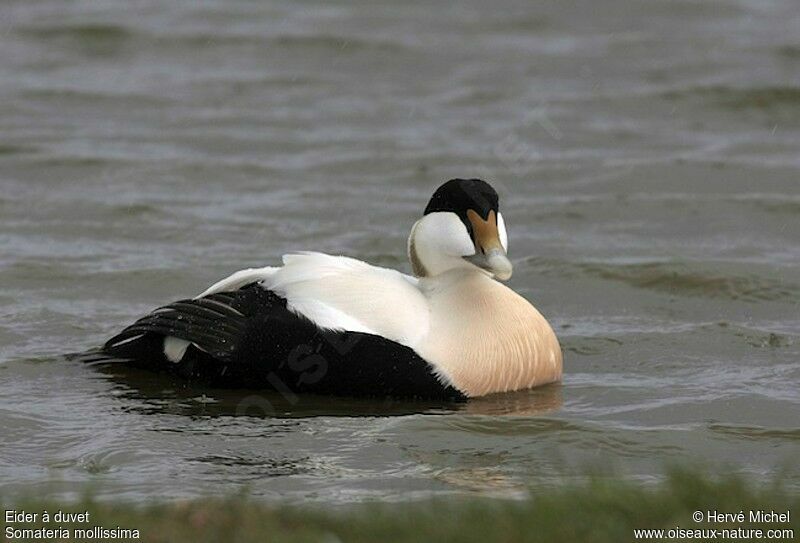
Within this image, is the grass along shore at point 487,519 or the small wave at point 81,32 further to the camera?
the small wave at point 81,32

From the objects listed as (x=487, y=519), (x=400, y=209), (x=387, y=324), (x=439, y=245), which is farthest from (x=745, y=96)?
(x=487, y=519)

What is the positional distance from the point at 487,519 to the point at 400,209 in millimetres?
7175

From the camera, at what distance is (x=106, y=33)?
57.5 feet

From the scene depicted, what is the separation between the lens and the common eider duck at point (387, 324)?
23.6ft

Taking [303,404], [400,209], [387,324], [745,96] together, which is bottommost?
[303,404]

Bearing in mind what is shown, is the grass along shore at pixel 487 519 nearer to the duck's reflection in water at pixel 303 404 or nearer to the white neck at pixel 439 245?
the duck's reflection in water at pixel 303 404

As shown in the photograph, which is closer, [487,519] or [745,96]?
[487,519]

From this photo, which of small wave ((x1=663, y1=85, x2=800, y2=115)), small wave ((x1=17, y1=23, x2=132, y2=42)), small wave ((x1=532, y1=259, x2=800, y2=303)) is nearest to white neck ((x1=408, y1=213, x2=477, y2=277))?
small wave ((x1=532, y1=259, x2=800, y2=303))

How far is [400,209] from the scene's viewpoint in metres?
11.8

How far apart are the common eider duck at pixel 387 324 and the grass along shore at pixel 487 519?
85.4 inches

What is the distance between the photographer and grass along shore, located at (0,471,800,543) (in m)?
4.57

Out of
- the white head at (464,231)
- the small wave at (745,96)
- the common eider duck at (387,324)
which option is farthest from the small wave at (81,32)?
the white head at (464,231)

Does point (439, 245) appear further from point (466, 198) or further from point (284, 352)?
point (284, 352)

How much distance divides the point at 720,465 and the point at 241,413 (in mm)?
2108
